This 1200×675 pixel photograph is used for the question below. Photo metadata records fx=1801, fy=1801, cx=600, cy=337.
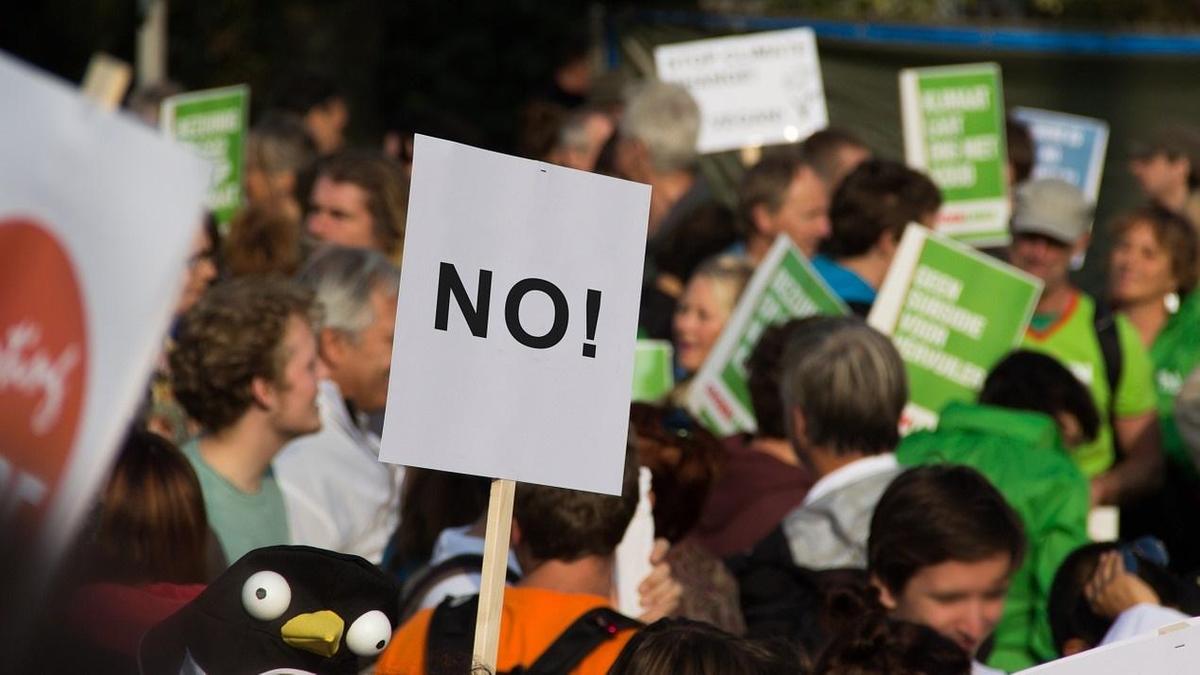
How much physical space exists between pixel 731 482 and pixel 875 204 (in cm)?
162

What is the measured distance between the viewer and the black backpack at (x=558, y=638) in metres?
2.88

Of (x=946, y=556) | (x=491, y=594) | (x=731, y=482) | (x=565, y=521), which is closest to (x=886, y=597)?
(x=946, y=556)

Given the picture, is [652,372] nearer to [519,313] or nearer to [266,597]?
[519,313]

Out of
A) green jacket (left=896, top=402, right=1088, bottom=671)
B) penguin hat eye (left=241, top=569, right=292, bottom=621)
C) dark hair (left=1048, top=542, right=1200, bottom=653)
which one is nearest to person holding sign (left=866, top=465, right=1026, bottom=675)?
dark hair (left=1048, top=542, right=1200, bottom=653)

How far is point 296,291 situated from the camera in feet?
13.5

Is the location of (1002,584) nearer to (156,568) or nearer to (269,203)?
(156,568)

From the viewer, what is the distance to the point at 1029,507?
4098 mm

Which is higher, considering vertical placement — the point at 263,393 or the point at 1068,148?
the point at 1068,148

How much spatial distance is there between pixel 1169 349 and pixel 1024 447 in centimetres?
218

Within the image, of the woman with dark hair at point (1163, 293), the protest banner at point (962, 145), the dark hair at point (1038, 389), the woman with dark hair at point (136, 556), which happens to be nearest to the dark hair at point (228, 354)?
the woman with dark hair at point (136, 556)

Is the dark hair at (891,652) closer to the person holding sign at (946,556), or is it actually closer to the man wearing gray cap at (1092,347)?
the person holding sign at (946,556)

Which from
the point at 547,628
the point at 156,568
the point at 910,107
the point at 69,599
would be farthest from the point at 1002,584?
the point at 910,107

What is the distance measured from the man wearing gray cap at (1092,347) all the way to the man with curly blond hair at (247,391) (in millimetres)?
2511

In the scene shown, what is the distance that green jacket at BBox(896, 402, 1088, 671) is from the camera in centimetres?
402
